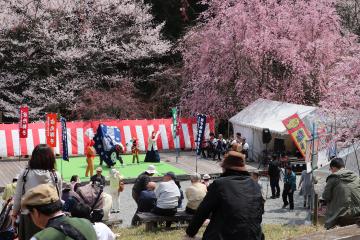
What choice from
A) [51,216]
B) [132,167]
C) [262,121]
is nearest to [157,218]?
[51,216]

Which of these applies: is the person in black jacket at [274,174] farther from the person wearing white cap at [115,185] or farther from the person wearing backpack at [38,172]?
the person wearing backpack at [38,172]

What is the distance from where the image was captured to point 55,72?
29.6 m

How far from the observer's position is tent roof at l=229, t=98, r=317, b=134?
21.5m

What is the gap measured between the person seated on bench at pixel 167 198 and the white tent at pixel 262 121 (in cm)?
1150

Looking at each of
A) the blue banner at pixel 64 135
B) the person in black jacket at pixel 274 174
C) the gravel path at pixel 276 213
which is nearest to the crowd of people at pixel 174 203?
the gravel path at pixel 276 213

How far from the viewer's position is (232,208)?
407cm

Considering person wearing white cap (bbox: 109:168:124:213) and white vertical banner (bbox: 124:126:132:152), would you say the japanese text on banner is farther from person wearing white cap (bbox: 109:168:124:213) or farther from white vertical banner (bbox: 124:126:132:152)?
white vertical banner (bbox: 124:126:132:152)

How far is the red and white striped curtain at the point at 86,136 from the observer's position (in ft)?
77.2

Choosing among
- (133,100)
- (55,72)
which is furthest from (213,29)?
(55,72)

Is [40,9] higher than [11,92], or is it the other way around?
[40,9]

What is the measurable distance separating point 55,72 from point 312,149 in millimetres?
20098

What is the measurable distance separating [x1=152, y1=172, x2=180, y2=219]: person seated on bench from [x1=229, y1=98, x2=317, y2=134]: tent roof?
11298 millimetres

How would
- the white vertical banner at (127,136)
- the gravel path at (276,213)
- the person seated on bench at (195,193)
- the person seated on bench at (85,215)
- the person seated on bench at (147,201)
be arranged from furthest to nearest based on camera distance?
the white vertical banner at (127,136), the gravel path at (276,213), the person seated on bench at (147,201), the person seated on bench at (195,193), the person seated on bench at (85,215)

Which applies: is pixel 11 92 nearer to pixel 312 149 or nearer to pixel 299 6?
pixel 299 6
